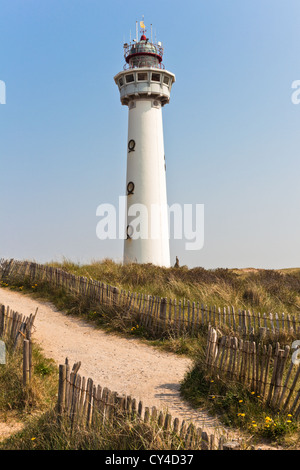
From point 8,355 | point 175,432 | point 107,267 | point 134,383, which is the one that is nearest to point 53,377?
point 8,355

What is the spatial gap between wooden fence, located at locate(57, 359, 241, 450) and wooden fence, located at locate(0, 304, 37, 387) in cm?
137

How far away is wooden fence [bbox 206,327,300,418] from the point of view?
6.05 meters

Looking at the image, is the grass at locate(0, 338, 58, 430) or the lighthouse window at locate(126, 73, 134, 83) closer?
the grass at locate(0, 338, 58, 430)

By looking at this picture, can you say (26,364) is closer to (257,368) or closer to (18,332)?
(18,332)

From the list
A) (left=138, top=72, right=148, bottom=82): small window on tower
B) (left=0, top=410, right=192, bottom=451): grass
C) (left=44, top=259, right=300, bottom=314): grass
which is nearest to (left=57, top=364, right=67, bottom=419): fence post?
(left=0, top=410, right=192, bottom=451): grass

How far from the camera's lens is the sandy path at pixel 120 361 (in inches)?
276

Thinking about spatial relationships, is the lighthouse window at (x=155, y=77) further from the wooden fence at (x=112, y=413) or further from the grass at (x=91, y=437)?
the grass at (x=91, y=437)

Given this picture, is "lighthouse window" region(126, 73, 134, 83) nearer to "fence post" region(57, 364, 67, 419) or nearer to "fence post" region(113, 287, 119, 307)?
"fence post" region(113, 287, 119, 307)

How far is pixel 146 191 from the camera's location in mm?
21906

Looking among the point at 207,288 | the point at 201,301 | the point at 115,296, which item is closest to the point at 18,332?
the point at 115,296

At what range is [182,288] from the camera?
14.2m
